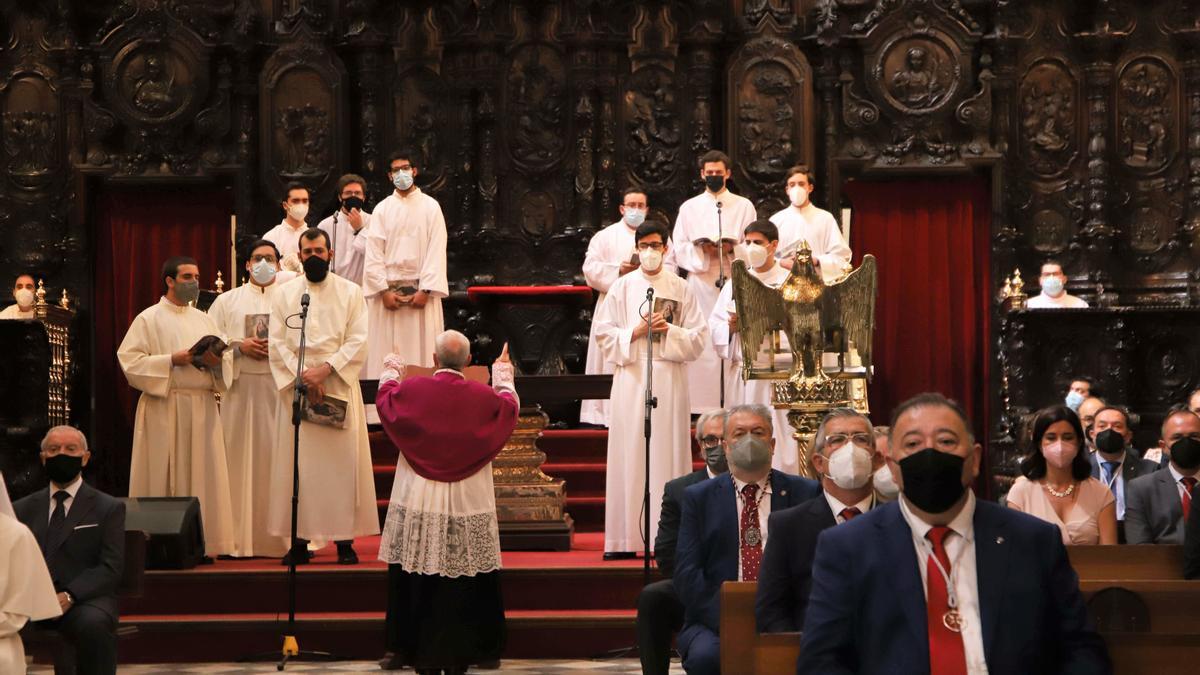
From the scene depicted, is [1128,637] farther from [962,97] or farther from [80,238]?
[80,238]

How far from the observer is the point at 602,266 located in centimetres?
1350

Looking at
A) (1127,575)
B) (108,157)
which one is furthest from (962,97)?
(1127,575)

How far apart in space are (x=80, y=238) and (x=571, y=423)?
4763 mm

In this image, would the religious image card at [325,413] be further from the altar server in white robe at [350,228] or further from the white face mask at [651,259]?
the altar server in white robe at [350,228]

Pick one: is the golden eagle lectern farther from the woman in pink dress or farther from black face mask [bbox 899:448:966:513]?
black face mask [bbox 899:448:966:513]

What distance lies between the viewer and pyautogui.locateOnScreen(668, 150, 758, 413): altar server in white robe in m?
13.1

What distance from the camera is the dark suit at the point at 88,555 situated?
775cm

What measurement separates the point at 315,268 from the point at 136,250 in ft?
18.8

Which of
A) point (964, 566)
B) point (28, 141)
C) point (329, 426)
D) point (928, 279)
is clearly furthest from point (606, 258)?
point (964, 566)

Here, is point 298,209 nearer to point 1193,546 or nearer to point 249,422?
point 249,422

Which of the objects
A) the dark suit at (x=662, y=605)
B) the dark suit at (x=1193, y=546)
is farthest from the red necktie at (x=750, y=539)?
the dark suit at (x=1193, y=546)

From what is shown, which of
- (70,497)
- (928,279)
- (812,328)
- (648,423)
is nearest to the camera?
(70,497)

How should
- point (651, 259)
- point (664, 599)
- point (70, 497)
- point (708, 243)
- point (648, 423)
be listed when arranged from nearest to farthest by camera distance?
point (664, 599), point (70, 497), point (648, 423), point (651, 259), point (708, 243)

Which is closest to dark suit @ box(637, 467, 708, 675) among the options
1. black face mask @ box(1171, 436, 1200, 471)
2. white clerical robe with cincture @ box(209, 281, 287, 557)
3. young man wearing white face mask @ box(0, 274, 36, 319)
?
Result: black face mask @ box(1171, 436, 1200, 471)
